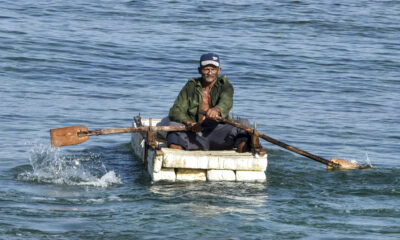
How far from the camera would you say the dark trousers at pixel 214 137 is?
10.9m

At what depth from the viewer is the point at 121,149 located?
1341 cm

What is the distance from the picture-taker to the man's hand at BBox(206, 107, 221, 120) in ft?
34.4

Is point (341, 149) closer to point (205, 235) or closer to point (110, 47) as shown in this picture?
point (205, 235)

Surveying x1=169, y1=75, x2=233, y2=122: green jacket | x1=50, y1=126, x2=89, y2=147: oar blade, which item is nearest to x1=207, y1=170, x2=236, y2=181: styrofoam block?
x1=169, y1=75, x2=233, y2=122: green jacket

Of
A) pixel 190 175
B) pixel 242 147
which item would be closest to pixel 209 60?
pixel 242 147

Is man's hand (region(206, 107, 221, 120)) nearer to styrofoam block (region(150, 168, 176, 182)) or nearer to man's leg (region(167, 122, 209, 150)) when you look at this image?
man's leg (region(167, 122, 209, 150))

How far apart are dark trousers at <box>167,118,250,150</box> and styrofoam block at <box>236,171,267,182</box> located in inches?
22.1

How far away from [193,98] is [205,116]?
15.1 inches

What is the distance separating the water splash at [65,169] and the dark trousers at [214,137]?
1104 mm

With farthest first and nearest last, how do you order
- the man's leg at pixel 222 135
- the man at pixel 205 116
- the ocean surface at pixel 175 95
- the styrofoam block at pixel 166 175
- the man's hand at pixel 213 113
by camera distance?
the man's leg at pixel 222 135 → the man at pixel 205 116 → the man's hand at pixel 213 113 → the styrofoam block at pixel 166 175 → the ocean surface at pixel 175 95

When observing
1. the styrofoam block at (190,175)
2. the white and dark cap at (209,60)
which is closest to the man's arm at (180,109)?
the white and dark cap at (209,60)

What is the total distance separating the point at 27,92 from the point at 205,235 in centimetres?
1034

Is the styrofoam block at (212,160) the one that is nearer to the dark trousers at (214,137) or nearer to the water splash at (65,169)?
the dark trousers at (214,137)

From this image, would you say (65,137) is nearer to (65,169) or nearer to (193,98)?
(65,169)
